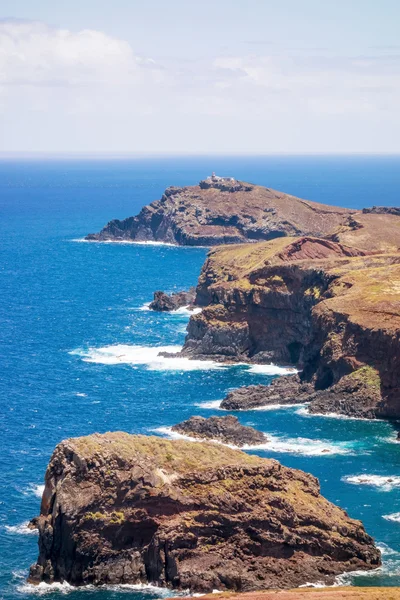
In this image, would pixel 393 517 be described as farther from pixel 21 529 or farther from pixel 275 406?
pixel 275 406

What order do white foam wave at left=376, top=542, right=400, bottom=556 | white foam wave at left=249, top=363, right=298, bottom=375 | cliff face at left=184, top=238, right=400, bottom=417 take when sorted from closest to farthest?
white foam wave at left=376, top=542, right=400, bottom=556 < cliff face at left=184, top=238, right=400, bottom=417 < white foam wave at left=249, top=363, right=298, bottom=375

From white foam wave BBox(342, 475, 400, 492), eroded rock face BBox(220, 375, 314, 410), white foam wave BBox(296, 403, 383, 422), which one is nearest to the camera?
white foam wave BBox(342, 475, 400, 492)

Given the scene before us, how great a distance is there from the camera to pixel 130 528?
297 feet

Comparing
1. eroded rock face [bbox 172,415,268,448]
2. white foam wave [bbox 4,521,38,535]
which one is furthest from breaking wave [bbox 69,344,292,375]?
white foam wave [bbox 4,521,38,535]

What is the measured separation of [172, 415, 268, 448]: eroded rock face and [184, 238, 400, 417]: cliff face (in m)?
19.9

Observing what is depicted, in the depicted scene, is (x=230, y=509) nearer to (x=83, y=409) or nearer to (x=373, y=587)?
(x=373, y=587)

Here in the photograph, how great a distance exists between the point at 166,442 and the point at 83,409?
145ft

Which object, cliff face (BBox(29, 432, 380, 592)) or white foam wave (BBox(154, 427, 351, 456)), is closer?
cliff face (BBox(29, 432, 380, 592))

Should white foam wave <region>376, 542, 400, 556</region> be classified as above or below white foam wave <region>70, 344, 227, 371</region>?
above

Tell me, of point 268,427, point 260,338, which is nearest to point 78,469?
point 268,427

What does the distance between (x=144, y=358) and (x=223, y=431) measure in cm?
4406

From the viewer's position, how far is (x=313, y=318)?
519 ft

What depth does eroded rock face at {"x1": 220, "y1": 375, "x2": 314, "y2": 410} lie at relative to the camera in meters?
145

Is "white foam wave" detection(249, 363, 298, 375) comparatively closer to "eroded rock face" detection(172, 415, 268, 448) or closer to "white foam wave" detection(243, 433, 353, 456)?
"eroded rock face" detection(172, 415, 268, 448)
